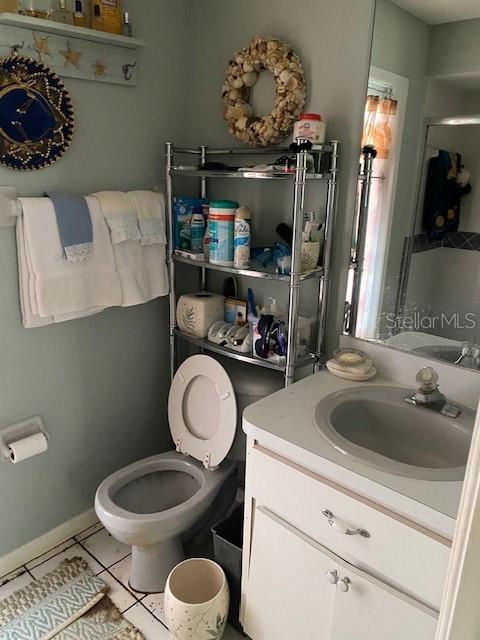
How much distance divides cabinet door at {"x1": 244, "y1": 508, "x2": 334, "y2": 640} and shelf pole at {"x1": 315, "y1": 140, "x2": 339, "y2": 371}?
0.61 meters

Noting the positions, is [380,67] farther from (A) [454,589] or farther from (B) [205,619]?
(B) [205,619]

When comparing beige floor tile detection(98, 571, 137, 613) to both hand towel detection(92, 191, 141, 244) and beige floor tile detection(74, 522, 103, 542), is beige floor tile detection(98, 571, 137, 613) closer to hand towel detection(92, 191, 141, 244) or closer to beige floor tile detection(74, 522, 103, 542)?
beige floor tile detection(74, 522, 103, 542)

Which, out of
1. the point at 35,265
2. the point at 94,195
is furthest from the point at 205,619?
the point at 94,195

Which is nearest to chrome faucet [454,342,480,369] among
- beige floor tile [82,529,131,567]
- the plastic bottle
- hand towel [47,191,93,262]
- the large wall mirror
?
the large wall mirror

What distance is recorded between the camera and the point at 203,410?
187 centimetres

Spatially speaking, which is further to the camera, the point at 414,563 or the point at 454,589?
the point at 414,563

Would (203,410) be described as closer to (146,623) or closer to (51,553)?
(146,623)

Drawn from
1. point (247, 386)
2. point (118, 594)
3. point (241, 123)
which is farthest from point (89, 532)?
point (241, 123)

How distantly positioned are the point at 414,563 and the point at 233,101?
4.99 ft

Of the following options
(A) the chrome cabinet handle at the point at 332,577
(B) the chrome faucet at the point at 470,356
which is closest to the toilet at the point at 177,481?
(A) the chrome cabinet handle at the point at 332,577

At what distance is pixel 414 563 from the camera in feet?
3.48

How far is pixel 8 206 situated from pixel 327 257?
1014mm

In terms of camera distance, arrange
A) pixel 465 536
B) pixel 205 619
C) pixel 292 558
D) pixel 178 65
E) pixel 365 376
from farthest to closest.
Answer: pixel 178 65 → pixel 365 376 → pixel 205 619 → pixel 292 558 → pixel 465 536

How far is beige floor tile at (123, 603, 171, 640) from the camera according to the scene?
1.61 metres
